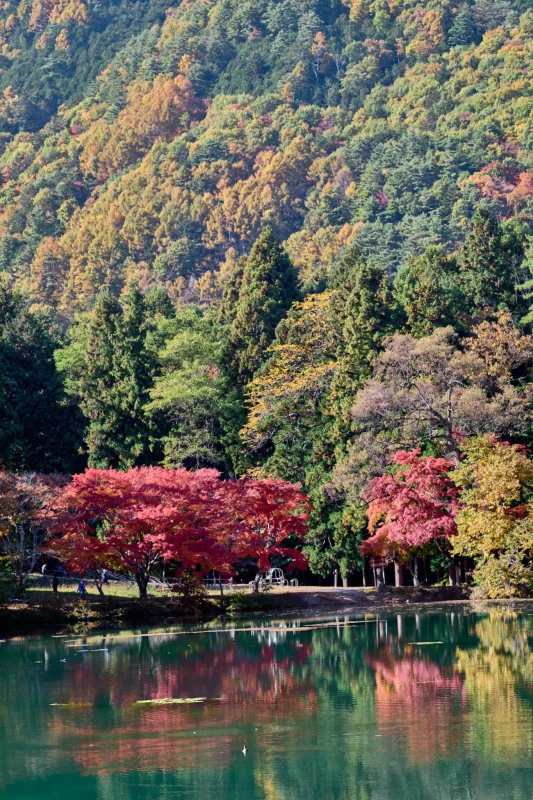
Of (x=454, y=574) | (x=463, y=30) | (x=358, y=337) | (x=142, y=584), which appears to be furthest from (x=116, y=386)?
(x=463, y=30)

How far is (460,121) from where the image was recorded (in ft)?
541

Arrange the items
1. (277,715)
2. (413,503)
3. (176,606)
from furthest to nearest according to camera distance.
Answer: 1. (413,503)
2. (176,606)
3. (277,715)

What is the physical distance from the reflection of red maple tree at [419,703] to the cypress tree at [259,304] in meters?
33.2

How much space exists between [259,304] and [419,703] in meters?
44.1

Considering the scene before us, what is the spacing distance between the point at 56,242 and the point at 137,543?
123 metres

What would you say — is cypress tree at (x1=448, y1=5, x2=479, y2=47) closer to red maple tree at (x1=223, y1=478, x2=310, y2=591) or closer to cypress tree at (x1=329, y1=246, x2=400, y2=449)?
cypress tree at (x1=329, y1=246, x2=400, y2=449)

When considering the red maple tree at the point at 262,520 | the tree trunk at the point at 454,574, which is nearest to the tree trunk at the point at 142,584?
the red maple tree at the point at 262,520

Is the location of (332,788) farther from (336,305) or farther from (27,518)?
(336,305)

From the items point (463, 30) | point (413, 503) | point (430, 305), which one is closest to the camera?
point (413, 503)

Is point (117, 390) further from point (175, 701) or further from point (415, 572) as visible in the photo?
point (175, 701)

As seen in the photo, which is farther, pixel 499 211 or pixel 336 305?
pixel 499 211

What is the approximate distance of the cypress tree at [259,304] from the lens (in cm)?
6656

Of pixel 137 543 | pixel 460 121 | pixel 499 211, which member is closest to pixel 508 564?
pixel 137 543

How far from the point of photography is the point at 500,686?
28.5 m
